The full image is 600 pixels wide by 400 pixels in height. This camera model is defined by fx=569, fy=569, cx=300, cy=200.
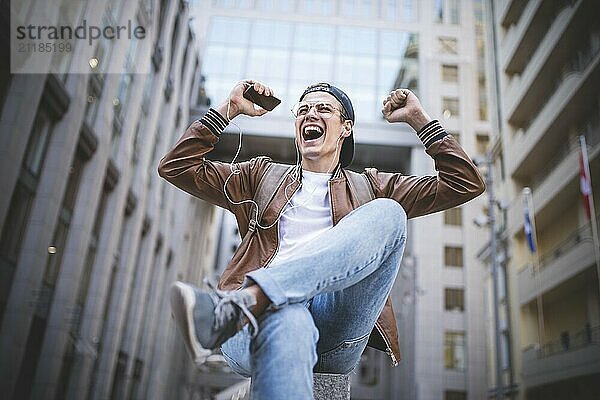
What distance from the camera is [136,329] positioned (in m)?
19.7

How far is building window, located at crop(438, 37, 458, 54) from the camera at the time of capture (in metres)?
28.4

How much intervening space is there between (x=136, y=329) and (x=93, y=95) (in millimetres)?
9277

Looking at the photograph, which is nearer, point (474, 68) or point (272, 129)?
point (272, 129)

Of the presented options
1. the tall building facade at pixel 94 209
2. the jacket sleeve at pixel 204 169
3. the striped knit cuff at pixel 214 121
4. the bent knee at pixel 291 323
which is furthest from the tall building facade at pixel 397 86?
the bent knee at pixel 291 323

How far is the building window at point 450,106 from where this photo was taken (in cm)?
2825

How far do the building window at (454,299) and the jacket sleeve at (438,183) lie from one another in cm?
2450

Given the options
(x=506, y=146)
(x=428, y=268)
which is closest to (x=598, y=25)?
(x=506, y=146)

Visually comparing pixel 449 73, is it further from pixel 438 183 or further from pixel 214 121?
pixel 214 121

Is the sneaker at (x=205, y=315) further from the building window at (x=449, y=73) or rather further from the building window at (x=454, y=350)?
the building window at (x=449, y=73)

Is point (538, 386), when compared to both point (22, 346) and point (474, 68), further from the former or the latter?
point (474, 68)

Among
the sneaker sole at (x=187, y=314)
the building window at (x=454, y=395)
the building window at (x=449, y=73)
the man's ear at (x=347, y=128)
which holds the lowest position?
the sneaker sole at (x=187, y=314)

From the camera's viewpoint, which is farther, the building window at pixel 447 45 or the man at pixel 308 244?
the building window at pixel 447 45

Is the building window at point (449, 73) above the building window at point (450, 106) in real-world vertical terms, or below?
above

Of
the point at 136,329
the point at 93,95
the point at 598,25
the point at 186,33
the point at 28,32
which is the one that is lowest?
the point at 136,329
